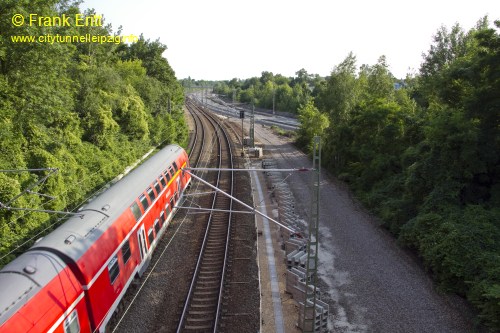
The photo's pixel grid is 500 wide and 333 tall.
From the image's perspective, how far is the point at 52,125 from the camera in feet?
64.0

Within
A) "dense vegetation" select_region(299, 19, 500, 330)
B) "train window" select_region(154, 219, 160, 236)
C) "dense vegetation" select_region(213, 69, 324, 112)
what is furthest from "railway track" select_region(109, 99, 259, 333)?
"dense vegetation" select_region(213, 69, 324, 112)

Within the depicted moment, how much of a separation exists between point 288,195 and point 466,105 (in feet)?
40.7

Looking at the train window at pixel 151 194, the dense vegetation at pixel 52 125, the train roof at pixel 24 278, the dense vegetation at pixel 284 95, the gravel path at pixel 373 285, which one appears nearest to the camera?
the train roof at pixel 24 278

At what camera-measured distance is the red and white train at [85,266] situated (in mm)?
7977

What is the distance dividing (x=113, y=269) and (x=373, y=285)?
1023 centimetres

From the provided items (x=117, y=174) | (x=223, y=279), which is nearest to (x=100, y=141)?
(x=117, y=174)

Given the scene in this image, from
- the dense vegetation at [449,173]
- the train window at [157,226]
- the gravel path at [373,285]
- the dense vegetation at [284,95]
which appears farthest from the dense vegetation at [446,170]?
the dense vegetation at [284,95]

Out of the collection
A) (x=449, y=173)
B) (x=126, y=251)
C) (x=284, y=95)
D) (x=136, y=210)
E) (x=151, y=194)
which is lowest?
(x=126, y=251)

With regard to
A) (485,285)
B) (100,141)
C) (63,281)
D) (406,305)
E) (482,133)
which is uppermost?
(482,133)

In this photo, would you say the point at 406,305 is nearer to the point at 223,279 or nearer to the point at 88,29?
the point at 223,279

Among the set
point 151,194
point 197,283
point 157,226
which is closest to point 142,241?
point 157,226

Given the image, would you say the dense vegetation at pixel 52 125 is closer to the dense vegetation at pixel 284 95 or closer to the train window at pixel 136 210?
the train window at pixel 136 210

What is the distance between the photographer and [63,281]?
898cm

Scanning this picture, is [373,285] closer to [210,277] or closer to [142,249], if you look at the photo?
[210,277]
